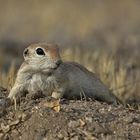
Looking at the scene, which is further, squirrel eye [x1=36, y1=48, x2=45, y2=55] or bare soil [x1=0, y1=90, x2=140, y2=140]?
squirrel eye [x1=36, y1=48, x2=45, y2=55]

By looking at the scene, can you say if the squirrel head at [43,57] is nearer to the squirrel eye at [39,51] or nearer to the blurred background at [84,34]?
the squirrel eye at [39,51]

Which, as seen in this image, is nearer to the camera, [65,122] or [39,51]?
[65,122]

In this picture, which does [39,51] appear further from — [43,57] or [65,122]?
[65,122]

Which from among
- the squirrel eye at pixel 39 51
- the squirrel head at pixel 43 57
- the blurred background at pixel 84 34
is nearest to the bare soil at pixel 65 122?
the squirrel head at pixel 43 57

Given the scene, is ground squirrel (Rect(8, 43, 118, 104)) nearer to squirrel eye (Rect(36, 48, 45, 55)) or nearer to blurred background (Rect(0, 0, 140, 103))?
squirrel eye (Rect(36, 48, 45, 55))

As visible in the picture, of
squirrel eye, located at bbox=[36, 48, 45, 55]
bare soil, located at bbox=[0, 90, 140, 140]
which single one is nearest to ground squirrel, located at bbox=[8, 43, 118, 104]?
squirrel eye, located at bbox=[36, 48, 45, 55]

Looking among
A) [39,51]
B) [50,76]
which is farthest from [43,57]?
[50,76]
